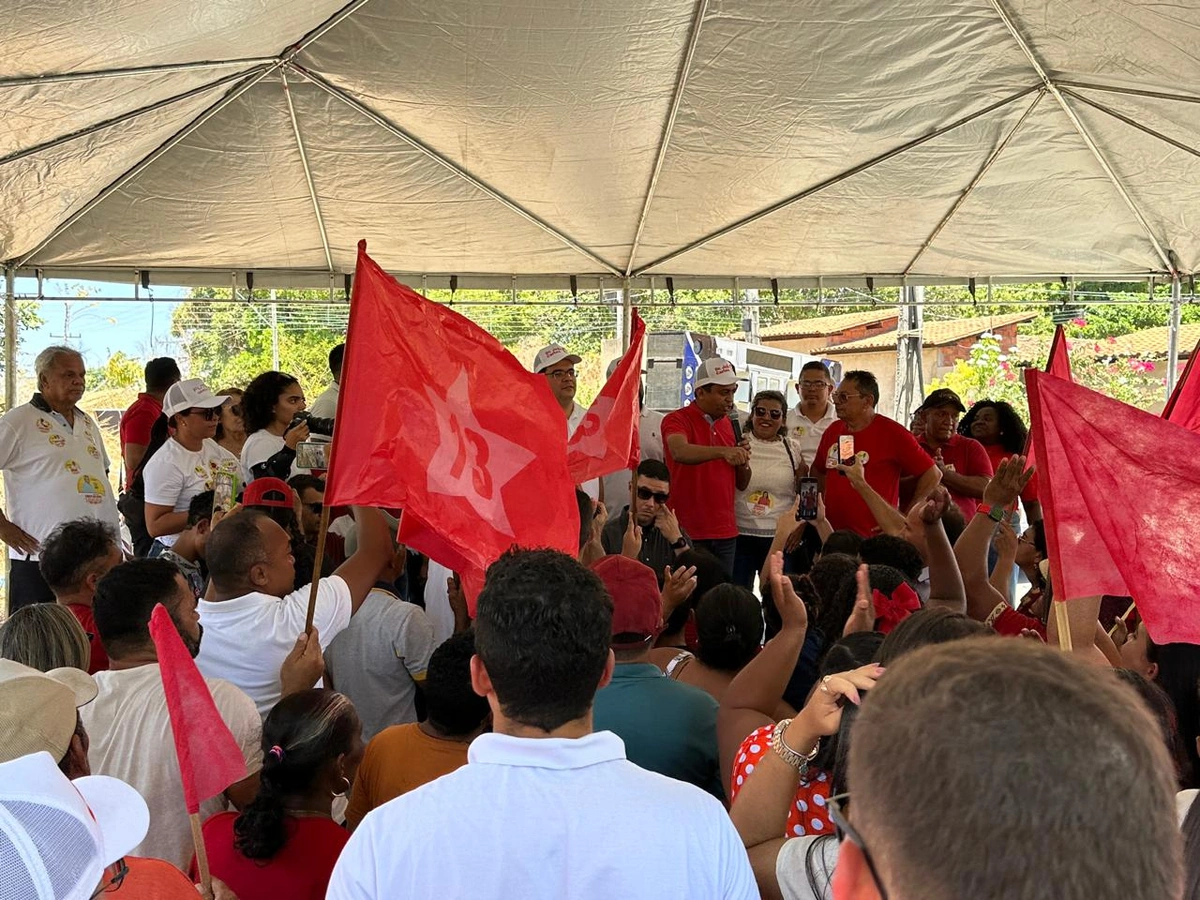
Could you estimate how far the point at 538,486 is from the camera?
142 inches

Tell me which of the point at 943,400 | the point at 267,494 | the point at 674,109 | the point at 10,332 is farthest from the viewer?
the point at 10,332

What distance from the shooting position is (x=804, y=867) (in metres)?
1.70

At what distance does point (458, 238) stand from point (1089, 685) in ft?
24.1

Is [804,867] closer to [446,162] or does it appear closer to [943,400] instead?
[943,400]

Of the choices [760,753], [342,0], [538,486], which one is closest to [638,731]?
[760,753]

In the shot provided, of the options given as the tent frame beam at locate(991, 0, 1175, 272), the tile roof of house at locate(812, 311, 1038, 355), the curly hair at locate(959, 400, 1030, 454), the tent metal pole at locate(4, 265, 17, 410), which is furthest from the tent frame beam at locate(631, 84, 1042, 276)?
the tile roof of house at locate(812, 311, 1038, 355)

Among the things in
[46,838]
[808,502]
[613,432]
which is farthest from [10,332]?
[46,838]

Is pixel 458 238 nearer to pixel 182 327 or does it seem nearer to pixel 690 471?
pixel 690 471

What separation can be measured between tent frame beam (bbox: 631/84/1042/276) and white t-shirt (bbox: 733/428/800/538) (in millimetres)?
1758

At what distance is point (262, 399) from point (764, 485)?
283 cm

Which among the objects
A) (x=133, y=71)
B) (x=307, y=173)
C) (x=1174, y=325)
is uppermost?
(x=133, y=71)

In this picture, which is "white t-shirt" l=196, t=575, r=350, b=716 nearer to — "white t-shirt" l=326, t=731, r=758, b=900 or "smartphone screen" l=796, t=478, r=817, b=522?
"white t-shirt" l=326, t=731, r=758, b=900

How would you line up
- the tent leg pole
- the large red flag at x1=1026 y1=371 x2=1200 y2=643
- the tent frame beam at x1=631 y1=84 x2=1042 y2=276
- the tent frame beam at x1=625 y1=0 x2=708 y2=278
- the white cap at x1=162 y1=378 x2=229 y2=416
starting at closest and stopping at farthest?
1. the large red flag at x1=1026 y1=371 x2=1200 y2=643
2. the tent frame beam at x1=625 y1=0 x2=708 y2=278
3. the white cap at x1=162 y1=378 x2=229 y2=416
4. the tent frame beam at x1=631 y1=84 x2=1042 y2=276
5. the tent leg pole

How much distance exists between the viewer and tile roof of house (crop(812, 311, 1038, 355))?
1117 inches
